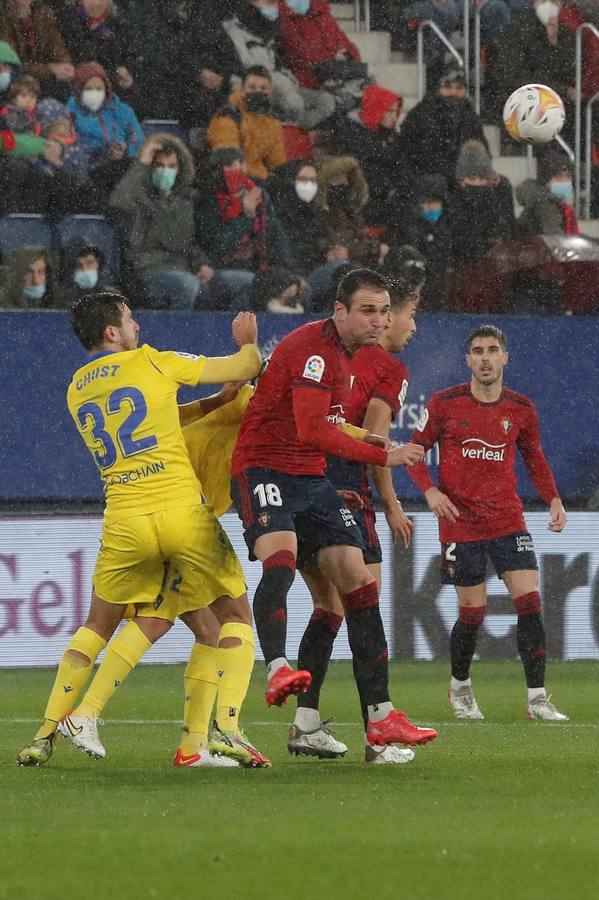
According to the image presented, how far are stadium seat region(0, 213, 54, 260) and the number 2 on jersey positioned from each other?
6766 mm

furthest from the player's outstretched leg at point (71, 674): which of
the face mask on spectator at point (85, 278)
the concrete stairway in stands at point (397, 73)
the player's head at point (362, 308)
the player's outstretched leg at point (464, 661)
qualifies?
the concrete stairway in stands at point (397, 73)

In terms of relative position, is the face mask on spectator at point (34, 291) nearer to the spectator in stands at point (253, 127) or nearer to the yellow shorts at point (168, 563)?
the spectator in stands at point (253, 127)

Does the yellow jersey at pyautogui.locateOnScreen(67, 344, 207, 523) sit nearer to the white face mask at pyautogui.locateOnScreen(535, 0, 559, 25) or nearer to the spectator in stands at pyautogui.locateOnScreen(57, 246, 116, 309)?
the spectator in stands at pyautogui.locateOnScreen(57, 246, 116, 309)

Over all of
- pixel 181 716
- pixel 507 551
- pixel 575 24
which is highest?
pixel 575 24

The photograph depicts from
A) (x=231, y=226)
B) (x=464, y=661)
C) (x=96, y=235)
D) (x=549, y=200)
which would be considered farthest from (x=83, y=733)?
Result: (x=549, y=200)

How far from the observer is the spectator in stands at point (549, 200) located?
1534 cm

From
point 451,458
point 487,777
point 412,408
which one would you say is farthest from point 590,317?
point 487,777

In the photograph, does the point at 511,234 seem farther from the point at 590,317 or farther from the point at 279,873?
the point at 279,873

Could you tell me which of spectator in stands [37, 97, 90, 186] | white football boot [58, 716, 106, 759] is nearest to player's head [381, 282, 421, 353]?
white football boot [58, 716, 106, 759]

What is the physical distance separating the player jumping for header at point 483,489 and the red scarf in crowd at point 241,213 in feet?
14.5

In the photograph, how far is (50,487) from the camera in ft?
41.8

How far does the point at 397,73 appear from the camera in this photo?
17.8 m

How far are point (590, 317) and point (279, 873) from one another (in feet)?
32.1

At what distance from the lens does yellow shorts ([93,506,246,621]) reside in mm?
6641
